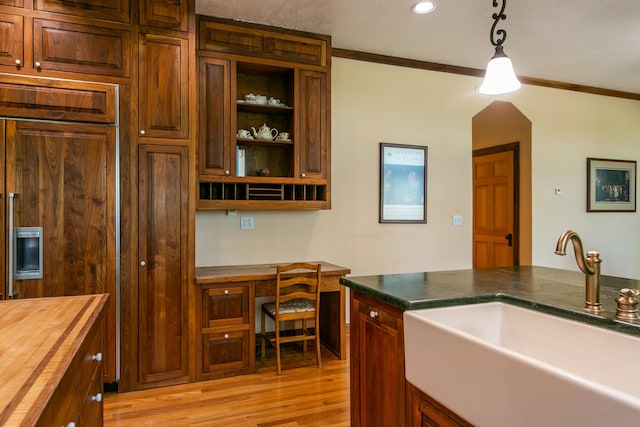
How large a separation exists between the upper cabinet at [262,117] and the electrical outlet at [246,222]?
0.89 ft

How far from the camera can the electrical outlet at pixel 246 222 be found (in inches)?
142

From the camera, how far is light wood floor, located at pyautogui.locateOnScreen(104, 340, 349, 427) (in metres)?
2.36

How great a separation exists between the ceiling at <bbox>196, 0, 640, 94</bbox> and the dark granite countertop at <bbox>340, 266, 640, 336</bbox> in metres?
2.16

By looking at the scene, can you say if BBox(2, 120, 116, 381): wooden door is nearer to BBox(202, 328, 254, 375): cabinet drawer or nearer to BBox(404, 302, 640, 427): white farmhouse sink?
BBox(202, 328, 254, 375): cabinet drawer

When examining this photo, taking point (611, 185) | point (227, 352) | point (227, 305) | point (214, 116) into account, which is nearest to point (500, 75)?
point (214, 116)

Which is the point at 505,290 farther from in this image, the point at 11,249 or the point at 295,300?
the point at 11,249

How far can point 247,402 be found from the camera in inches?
102

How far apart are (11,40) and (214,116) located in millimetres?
1315

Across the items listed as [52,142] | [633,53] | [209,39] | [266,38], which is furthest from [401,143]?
[52,142]

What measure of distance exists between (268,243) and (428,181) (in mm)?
1891

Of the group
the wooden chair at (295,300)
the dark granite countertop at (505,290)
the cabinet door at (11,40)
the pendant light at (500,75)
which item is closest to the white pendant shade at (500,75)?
the pendant light at (500,75)

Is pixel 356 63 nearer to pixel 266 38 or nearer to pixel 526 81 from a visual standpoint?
pixel 266 38

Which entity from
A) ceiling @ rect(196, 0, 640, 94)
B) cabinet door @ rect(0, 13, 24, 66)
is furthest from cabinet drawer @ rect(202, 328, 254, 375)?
ceiling @ rect(196, 0, 640, 94)

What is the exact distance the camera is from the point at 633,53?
13.2 feet
